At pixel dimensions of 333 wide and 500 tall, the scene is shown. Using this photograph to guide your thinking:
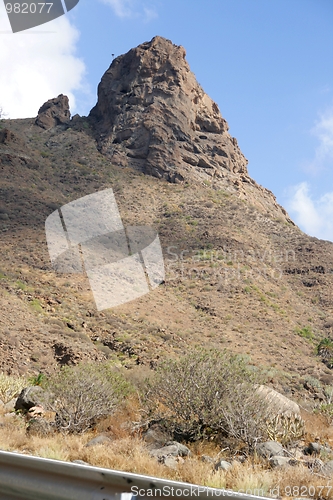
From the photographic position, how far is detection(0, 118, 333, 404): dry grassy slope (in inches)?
863

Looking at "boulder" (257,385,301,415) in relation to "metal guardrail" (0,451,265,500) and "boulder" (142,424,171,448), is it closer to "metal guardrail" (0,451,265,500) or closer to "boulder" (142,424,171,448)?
"boulder" (142,424,171,448)

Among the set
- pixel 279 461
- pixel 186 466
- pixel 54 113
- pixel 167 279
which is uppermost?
pixel 54 113

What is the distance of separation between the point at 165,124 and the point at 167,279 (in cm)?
2593

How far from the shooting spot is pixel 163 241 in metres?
41.7

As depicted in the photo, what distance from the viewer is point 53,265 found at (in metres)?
30.4

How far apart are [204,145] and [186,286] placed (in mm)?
27312

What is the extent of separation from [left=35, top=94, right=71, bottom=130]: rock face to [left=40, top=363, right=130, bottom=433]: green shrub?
56.1m

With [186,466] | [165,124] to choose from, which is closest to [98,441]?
[186,466]

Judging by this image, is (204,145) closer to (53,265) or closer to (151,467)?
(53,265)

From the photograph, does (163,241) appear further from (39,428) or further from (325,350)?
(39,428)

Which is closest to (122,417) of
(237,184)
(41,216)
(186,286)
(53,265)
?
(53,265)

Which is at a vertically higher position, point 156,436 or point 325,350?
point 156,436

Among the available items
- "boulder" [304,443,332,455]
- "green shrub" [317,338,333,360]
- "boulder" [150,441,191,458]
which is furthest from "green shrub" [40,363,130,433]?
"green shrub" [317,338,333,360]

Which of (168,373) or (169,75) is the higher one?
(169,75)
